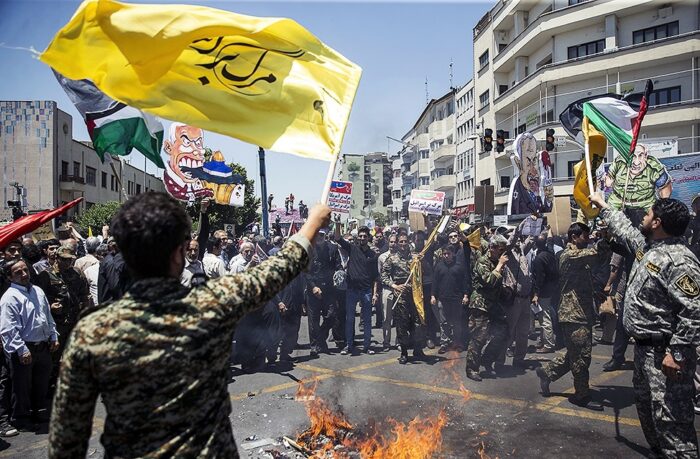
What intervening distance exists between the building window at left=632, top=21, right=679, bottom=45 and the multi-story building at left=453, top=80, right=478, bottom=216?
19.1 metres

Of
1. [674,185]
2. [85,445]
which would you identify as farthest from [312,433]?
[674,185]

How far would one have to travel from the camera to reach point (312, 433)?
536 centimetres

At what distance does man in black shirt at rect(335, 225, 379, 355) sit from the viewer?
9.89 metres

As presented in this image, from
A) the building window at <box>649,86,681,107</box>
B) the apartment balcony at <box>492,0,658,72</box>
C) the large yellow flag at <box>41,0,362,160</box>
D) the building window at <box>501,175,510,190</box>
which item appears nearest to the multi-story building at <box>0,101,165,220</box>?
the building window at <box>501,175,510,190</box>

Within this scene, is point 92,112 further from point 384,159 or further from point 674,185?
point 384,159

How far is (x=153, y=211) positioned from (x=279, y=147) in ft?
4.90

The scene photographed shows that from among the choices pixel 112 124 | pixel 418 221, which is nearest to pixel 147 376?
pixel 112 124

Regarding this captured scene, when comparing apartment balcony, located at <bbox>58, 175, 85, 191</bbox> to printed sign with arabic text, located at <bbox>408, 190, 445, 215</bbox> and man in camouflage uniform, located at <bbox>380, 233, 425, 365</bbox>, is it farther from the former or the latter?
man in camouflage uniform, located at <bbox>380, 233, 425, 365</bbox>

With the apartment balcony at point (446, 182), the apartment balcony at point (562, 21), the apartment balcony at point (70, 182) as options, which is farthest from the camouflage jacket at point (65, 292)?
the apartment balcony at point (446, 182)

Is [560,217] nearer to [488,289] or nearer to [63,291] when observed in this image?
[488,289]

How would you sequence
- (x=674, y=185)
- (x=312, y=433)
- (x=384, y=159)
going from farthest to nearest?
(x=384, y=159), (x=674, y=185), (x=312, y=433)

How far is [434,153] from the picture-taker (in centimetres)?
6338

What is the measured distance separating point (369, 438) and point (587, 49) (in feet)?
112

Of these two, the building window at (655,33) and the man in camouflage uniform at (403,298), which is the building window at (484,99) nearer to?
the building window at (655,33)
